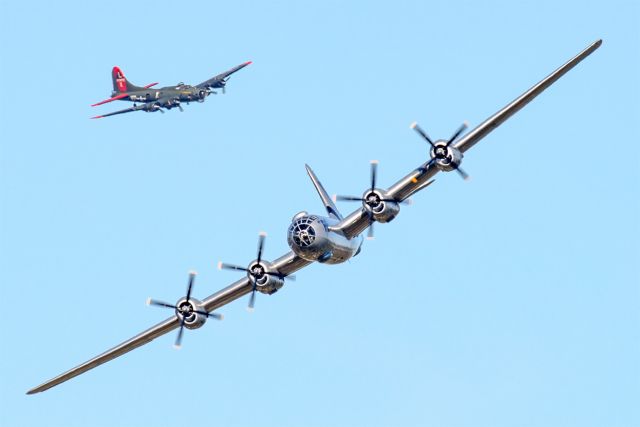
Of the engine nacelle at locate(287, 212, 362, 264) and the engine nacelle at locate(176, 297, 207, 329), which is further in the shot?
the engine nacelle at locate(176, 297, 207, 329)

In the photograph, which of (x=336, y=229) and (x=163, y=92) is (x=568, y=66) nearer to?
(x=336, y=229)

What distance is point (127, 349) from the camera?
7075 cm

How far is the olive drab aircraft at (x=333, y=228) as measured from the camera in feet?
197

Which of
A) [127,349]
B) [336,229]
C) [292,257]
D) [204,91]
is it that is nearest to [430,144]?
[336,229]

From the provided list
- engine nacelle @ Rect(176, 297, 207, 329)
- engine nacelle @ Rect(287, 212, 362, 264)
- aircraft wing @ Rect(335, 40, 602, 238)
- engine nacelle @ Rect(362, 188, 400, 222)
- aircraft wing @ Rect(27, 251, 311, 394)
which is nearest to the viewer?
aircraft wing @ Rect(335, 40, 602, 238)

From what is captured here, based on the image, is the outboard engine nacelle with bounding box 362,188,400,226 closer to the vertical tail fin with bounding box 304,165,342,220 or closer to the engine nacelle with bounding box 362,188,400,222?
the engine nacelle with bounding box 362,188,400,222

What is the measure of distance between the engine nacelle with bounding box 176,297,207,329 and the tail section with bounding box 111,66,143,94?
54.3 meters

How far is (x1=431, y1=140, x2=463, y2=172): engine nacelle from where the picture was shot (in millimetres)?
59938

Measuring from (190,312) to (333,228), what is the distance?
1186 cm

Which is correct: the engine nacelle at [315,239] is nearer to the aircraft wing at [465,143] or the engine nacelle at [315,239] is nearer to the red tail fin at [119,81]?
the aircraft wing at [465,143]

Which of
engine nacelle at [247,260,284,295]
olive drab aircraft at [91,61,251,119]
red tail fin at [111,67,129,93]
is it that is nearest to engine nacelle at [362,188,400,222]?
engine nacelle at [247,260,284,295]

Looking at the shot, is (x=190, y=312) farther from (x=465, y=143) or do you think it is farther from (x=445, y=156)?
(x=465, y=143)

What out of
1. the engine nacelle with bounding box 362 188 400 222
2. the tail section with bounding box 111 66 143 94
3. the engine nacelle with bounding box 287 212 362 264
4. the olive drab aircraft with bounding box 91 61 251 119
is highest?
the tail section with bounding box 111 66 143 94

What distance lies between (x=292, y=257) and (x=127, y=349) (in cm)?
1386
